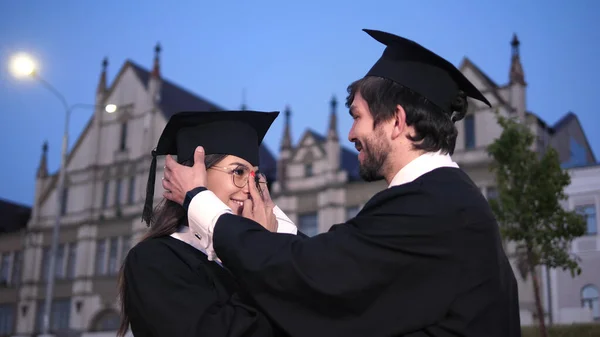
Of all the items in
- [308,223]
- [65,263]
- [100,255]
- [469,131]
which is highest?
[469,131]

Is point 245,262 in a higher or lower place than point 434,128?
lower

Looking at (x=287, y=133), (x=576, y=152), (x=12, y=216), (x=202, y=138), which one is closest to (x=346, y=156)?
(x=287, y=133)

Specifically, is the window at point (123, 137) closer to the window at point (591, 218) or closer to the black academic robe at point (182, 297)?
the window at point (591, 218)

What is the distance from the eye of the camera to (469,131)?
28969mm

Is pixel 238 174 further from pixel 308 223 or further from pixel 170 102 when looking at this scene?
pixel 170 102

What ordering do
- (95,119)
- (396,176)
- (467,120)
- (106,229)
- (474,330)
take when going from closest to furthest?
(474,330) → (396,176) → (467,120) → (106,229) → (95,119)

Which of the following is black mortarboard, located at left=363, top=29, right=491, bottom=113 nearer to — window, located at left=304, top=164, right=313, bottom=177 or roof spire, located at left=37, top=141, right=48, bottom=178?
window, located at left=304, top=164, right=313, bottom=177

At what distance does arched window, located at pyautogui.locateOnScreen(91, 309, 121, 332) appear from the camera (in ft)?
117

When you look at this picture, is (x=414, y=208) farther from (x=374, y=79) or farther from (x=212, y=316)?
(x=212, y=316)

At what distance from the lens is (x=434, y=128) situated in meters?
2.91

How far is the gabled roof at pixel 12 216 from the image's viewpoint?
45969 millimetres

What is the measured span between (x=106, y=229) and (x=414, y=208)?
37437 millimetres

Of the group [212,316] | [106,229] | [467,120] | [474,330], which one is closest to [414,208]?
[474,330]

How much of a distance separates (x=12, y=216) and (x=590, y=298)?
1532 inches
